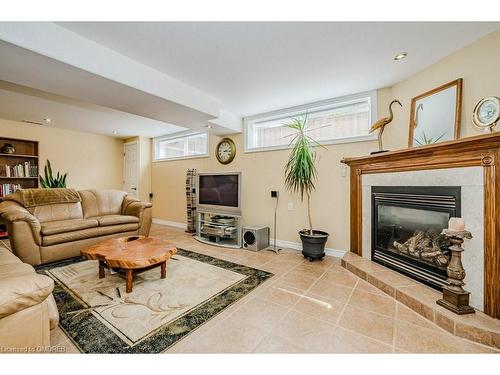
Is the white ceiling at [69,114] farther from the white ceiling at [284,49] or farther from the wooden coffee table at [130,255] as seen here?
the wooden coffee table at [130,255]

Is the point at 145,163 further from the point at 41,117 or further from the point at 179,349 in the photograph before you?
the point at 179,349

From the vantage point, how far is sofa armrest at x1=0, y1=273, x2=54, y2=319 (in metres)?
0.95

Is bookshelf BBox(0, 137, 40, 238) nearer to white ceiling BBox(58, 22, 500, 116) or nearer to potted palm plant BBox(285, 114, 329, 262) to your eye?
white ceiling BBox(58, 22, 500, 116)

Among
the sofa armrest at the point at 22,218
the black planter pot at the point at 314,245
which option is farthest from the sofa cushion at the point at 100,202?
the black planter pot at the point at 314,245

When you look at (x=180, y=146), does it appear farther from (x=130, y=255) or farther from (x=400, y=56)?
(x=400, y=56)

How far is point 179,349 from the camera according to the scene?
4.46 feet

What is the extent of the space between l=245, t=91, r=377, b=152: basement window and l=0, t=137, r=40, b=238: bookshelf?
4405 millimetres

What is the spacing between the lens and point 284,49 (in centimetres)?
202

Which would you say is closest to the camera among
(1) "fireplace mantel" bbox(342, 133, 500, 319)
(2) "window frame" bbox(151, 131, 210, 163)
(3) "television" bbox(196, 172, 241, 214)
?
(1) "fireplace mantel" bbox(342, 133, 500, 319)

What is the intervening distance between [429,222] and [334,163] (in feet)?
4.60

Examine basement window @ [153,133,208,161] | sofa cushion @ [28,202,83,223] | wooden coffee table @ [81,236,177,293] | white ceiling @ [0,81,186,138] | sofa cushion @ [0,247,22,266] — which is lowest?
wooden coffee table @ [81,236,177,293]

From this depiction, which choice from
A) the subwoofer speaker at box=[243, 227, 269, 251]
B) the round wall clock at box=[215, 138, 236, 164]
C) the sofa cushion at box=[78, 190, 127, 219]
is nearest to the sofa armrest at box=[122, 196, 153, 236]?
the sofa cushion at box=[78, 190, 127, 219]

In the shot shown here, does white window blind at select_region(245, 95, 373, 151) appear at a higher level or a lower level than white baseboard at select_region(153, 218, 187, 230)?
higher

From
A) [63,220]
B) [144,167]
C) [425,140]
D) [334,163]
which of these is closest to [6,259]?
[63,220]
